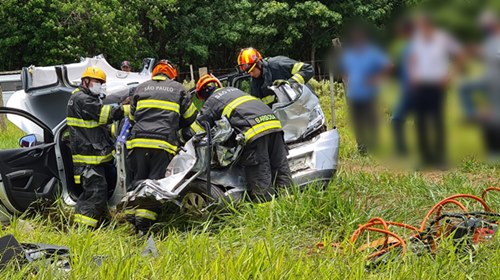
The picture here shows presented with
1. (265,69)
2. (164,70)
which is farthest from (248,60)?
(164,70)

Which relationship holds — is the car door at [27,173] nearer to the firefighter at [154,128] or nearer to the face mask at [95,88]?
the face mask at [95,88]

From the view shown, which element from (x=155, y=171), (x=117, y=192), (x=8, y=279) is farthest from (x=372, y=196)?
(x=8, y=279)

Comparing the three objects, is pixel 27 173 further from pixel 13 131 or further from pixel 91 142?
pixel 13 131

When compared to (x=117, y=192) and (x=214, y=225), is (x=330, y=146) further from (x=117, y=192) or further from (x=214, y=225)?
(x=117, y=192)

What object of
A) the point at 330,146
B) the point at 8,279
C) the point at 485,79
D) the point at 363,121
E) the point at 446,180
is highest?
the point at 485,79

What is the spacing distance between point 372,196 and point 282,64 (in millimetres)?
1602

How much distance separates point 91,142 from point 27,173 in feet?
1.86

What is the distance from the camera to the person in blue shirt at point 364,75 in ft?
3.78

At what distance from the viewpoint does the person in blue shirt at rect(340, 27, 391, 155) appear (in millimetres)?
1152

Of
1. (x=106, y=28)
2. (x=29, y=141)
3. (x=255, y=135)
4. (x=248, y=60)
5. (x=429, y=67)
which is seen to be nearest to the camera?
(x=429, y=67)

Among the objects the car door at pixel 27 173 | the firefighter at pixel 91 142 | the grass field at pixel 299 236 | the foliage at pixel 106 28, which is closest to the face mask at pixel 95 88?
the firefighter at pixel 91 142

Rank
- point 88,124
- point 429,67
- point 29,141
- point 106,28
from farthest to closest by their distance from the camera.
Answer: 1. point 106,28
2. point 29,141
3. point 88,124
4. point 429,67

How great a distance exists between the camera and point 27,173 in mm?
4352

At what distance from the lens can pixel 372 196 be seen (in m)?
4.27
